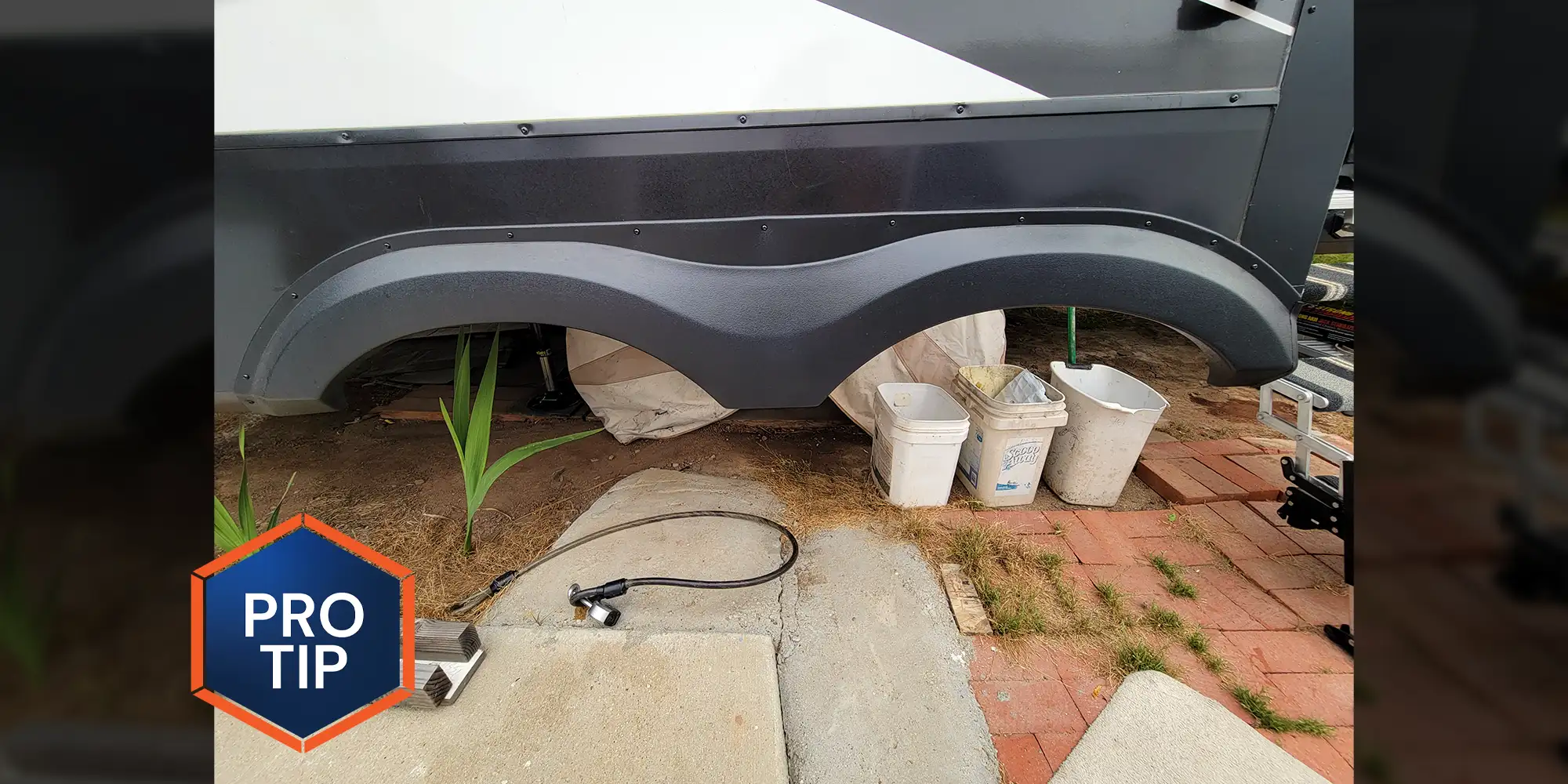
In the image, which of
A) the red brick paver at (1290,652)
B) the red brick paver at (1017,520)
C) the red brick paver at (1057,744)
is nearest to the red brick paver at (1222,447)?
the red brick paver at (1017,520)

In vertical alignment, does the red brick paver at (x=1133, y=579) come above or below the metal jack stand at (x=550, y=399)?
above

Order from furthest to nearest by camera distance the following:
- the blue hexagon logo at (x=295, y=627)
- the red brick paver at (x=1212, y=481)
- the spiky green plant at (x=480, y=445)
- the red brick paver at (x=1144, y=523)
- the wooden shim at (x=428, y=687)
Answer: the red brick paver at (x=1212, y=481) < the red brick paver at (x=1144, y=523) < the spiky green plant at (x=480, y=445) < the wooden shim at (x=428, y=687) < the blue hexagon logo at (x=295, y=627)

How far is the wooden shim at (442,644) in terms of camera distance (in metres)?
1.46

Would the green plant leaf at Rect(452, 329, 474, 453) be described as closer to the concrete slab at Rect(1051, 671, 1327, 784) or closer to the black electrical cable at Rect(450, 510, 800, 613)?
the black electrical cable at Rect(450, 510, 800, 613)

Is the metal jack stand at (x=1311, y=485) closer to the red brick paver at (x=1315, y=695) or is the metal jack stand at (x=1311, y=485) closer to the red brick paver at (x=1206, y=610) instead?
the red brick paver at (x=1206, y=610)

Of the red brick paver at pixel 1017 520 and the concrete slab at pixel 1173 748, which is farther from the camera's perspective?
the red brick paver at pixel 1017 520

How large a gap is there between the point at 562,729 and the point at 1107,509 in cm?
217

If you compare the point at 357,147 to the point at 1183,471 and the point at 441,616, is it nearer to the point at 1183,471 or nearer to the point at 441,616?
the point at 441,616

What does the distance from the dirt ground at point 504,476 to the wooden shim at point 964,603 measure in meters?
0.44

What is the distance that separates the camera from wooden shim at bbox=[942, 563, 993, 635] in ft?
5.48

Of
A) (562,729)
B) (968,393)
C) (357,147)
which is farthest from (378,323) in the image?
(968,393)

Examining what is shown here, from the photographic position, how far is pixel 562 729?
4.39 feet

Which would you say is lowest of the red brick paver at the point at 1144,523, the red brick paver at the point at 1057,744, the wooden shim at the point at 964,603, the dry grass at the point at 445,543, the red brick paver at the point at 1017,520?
the dry grass at the point at 445,543

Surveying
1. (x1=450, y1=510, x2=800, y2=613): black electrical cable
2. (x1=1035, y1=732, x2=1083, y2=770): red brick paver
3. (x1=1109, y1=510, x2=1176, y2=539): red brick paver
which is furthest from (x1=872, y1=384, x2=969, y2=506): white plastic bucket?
(x1=1035, y1=732, x2=1083, y2=770): red brick paver
